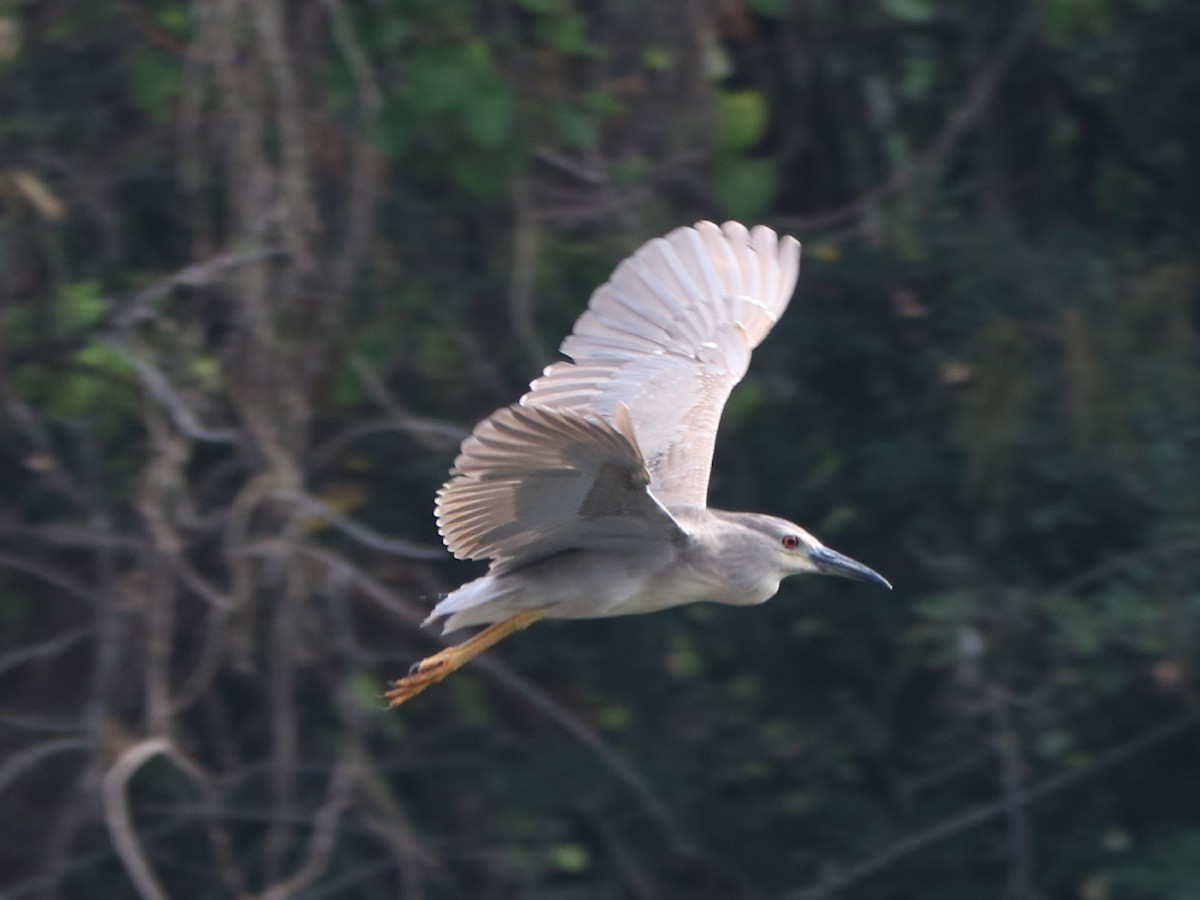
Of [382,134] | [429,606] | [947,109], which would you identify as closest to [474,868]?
[429,606]

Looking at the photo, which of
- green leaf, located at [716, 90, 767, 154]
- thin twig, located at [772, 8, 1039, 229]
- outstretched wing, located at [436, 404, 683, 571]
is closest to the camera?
outstretched wing, located at [436, 404, 683, 571]

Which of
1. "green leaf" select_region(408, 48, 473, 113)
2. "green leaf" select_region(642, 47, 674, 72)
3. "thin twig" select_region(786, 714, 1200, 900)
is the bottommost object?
"thin twig" select_region(786, 714, 1200, 900)

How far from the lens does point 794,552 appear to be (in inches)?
196

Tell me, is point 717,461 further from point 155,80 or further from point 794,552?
point 155,80

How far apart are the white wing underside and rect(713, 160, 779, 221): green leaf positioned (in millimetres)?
946

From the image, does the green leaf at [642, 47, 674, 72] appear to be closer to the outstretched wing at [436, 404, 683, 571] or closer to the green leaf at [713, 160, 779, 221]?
the green leaf at [713, 160, 779, 221]

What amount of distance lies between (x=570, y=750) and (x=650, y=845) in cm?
73

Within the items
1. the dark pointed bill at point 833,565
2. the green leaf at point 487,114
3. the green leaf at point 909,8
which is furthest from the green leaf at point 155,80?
the dark pointed bill at point 833,565

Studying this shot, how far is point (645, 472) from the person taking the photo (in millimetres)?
3943

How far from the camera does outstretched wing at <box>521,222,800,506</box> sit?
5387 millimetres

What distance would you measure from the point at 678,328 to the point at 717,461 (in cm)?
158

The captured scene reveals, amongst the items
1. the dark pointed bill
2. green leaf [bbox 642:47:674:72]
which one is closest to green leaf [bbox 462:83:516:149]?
green leaf [bbox 642:47:674:72]

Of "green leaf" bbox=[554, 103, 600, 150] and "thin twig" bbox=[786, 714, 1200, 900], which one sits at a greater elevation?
"green leaf" bbox=[554, 103, 600, 150]

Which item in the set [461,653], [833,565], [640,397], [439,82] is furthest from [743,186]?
[461,653]
